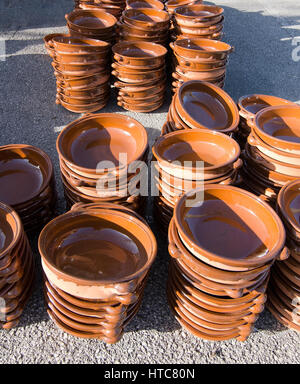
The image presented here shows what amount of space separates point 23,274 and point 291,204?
197cm

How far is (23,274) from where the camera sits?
7.71ft

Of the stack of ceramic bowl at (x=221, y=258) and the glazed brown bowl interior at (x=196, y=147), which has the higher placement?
the glazed brown bowl interior at (x=196, y=147)

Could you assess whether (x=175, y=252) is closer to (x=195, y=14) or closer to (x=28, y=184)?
(x=28, y=184)

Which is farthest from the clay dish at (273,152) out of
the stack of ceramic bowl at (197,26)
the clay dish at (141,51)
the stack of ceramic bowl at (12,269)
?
the stack of ceramic bowl at (197,26)

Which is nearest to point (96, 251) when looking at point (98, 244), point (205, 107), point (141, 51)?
point (98, 244)

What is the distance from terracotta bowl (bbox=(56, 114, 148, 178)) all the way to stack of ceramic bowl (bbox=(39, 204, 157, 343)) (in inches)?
21.4

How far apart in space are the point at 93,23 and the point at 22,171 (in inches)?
121

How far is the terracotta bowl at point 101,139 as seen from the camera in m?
2.76

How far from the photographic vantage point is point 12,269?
6.84ft

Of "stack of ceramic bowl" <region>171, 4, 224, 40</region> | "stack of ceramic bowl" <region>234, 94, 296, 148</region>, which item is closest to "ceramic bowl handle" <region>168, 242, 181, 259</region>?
"stack of ceramic bowl" <region>234, 94, 296, 148</region>

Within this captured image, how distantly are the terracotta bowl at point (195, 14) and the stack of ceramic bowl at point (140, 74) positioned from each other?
0.65 meters

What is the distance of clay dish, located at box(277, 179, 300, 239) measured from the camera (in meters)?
2.32

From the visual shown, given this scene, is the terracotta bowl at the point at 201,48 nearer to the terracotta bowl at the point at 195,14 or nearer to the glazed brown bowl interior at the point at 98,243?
the terracotta bowl at the point at 195,14

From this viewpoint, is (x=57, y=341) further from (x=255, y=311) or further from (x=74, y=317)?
(x=255, y=311)
